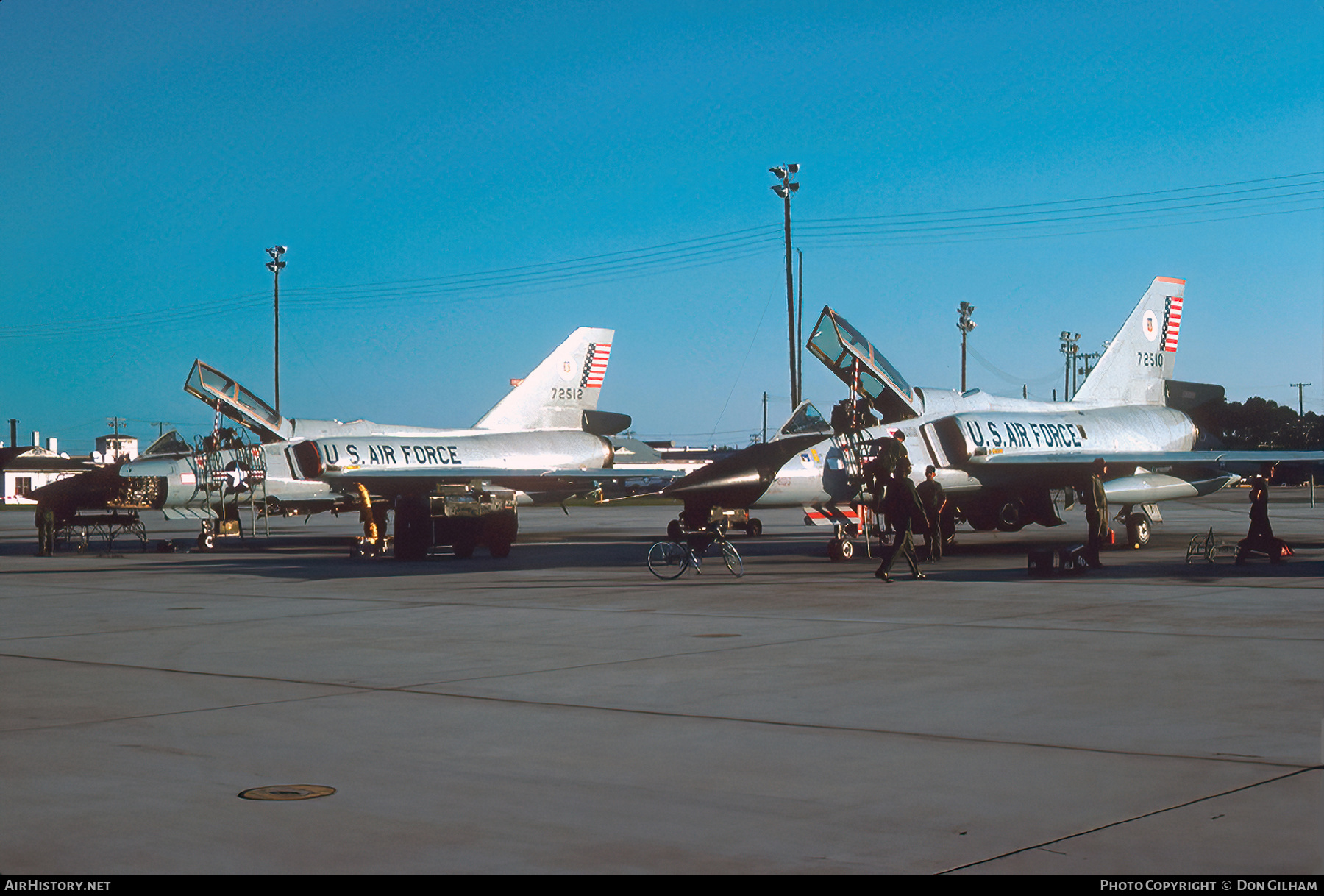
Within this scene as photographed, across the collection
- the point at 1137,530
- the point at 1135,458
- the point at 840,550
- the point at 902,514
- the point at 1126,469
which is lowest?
the point at 840,550

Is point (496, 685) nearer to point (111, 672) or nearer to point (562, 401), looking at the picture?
point (111, 672)

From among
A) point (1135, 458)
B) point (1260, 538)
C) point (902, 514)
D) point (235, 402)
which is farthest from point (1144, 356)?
point (235, 402)

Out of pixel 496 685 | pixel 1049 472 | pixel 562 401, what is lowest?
pixel 496 685

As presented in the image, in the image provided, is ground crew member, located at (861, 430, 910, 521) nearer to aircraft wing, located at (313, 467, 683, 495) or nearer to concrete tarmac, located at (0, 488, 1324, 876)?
concrete tarmac, located at (0, 488, 1324, 876)

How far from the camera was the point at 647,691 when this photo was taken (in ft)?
26.3

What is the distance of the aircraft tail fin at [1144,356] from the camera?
26.4 meters

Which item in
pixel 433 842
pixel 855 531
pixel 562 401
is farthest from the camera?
pixel 562 401

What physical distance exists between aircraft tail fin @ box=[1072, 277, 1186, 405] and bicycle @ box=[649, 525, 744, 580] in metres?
12.0

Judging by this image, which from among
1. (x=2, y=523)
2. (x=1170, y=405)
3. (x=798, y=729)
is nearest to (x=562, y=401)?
(x=1170, y=405)

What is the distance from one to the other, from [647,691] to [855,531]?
42.3 ft

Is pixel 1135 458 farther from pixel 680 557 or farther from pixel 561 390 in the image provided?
pixel 561 390

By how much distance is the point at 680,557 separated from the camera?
686 inches

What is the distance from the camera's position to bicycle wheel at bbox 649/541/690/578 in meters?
17.3

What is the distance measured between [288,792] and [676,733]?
2.18m
